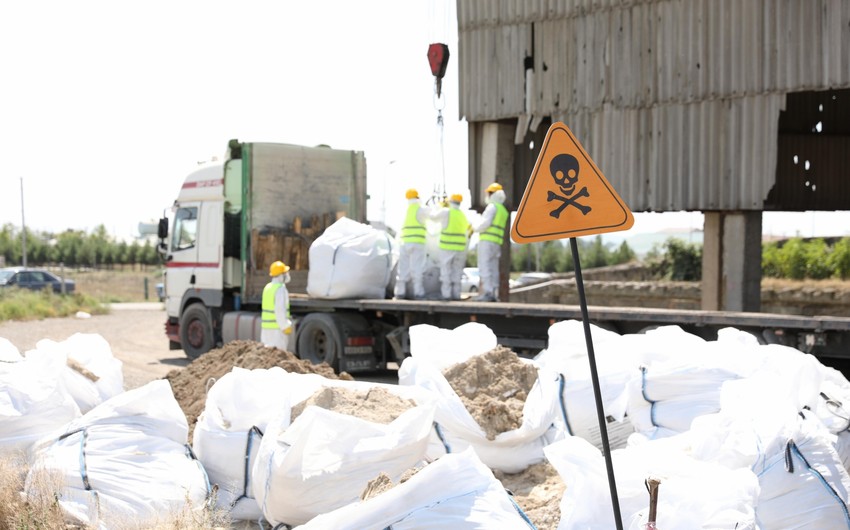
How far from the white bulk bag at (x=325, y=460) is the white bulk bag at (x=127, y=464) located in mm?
485

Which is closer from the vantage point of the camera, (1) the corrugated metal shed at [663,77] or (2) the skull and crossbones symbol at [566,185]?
(2) the skull and crossbones symbol at [566,185]

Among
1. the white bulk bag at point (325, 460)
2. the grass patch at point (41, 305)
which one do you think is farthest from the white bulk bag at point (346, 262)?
the grass patch at point (41, 305)

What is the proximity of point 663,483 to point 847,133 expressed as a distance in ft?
48.5

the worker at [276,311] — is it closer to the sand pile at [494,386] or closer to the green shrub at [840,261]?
the sand pile at [494,386]

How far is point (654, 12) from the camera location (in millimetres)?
12500

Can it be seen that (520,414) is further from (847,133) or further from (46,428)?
(847,133)

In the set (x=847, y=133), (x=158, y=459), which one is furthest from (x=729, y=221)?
(x=158, y=459)

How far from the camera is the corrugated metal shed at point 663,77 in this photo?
11438 mm

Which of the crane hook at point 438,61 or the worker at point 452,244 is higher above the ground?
Answer: the crane hook at point 438,61

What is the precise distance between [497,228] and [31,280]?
25038 mm

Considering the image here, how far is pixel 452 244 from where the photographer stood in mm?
12320

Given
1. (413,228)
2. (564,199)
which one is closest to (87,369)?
(564,199)

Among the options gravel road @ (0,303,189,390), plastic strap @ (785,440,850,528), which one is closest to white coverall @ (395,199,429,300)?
gravel road @ (0,303,189,390)

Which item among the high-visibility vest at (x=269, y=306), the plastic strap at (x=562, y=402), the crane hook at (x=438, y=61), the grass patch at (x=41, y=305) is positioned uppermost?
the crane hook at (x=438, y=61)
